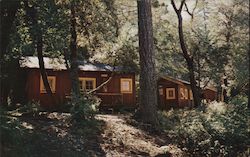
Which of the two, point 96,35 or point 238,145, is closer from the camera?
point 238,145

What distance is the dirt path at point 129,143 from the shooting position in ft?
39.1

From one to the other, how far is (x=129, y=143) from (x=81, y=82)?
1514cm

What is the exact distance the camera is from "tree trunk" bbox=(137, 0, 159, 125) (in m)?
16.4

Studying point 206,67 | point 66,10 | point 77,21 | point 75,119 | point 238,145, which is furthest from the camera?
point 206,67

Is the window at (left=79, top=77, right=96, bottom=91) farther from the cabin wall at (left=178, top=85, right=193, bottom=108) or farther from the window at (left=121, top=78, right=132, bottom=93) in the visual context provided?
the cabin wall at (left=178, top=85, right=193, bottom=108)

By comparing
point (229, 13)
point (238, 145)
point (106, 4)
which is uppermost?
point (229, 13)

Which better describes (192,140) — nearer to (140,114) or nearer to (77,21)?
(140,114)

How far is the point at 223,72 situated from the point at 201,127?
2375 cm

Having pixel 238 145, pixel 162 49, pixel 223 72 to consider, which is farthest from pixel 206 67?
pixel 238 145

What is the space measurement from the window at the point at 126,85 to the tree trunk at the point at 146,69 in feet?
41.1

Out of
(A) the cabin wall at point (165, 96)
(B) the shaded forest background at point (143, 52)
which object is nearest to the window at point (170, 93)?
(A) the cabin wall at point (165, 96)

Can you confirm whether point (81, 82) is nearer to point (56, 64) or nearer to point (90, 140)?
point (56, 64)

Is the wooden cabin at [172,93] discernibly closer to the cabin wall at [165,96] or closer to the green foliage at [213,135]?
the cabin wall at [165,96]

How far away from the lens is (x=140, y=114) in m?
16.7
